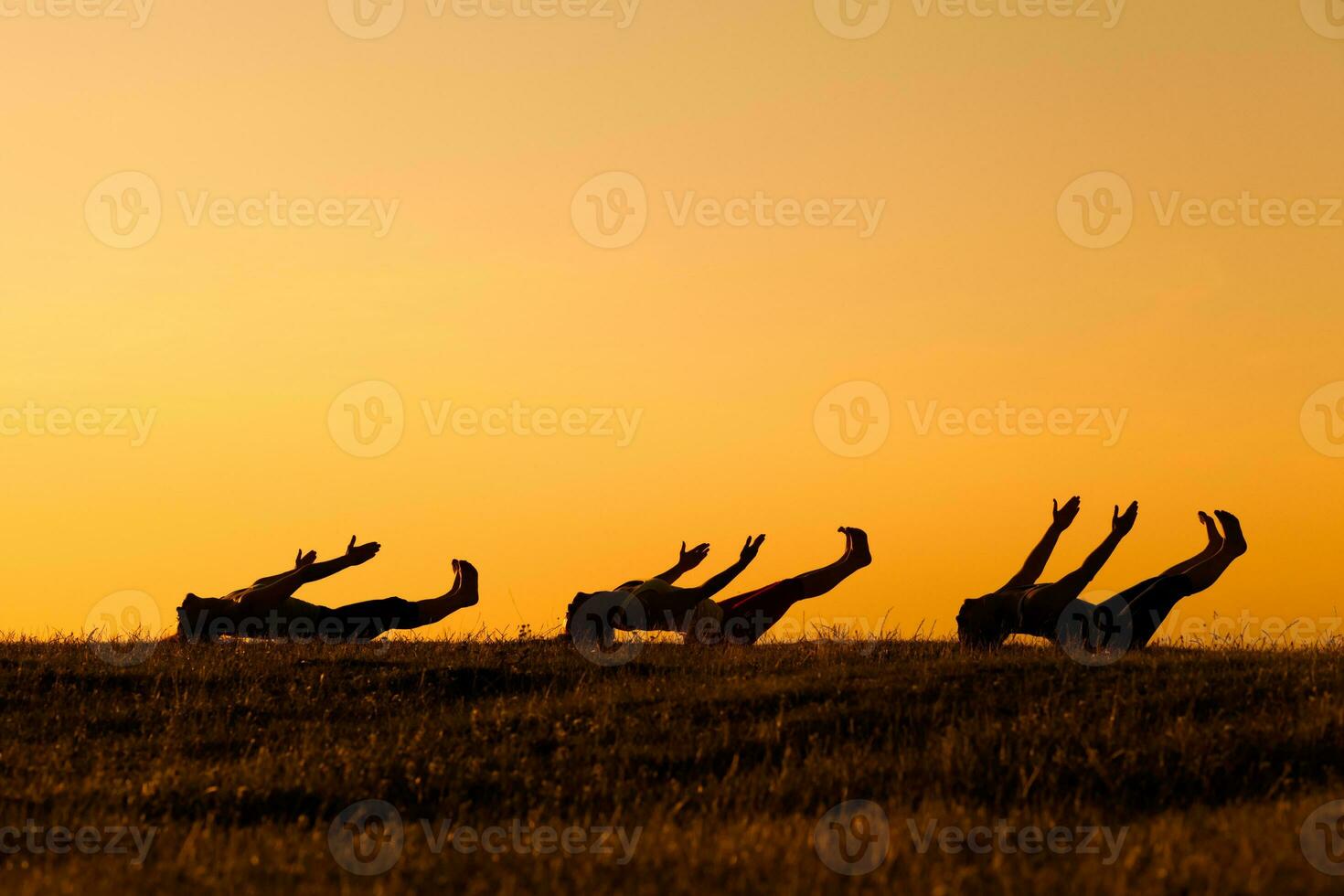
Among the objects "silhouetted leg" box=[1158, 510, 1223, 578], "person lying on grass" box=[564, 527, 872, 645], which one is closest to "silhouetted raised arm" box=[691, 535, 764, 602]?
"person lying on grass" box=[564, 527, 872, 645]

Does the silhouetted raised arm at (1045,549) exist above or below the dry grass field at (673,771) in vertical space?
above

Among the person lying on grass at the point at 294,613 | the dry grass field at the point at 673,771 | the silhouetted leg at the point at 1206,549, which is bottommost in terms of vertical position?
the dry grass field at the point at 673,771

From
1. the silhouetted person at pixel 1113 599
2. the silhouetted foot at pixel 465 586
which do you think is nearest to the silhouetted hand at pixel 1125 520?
the silhouetted person at pixel 1113 599

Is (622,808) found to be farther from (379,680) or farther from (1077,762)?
(379,680)

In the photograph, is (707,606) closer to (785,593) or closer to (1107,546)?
(785,593)

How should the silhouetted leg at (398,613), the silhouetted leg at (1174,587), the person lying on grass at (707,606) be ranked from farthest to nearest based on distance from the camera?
1. the silhouetted leg at (398,613)
2. the person lying on grass at (707,606)
3. the silhouetted leg at (1174,587)

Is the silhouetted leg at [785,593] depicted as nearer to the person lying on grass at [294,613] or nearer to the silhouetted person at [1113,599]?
the silhouetted person at [1113,599]

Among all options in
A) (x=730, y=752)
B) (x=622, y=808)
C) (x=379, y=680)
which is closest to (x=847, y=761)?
(x=730, y=752)

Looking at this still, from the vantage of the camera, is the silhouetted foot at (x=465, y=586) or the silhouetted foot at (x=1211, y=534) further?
the silhouetted foot at (x=465, y=586)

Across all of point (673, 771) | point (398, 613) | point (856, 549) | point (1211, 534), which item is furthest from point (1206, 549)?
point (398, 613)

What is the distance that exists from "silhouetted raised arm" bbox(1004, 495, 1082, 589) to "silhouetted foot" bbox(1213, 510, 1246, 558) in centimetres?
218

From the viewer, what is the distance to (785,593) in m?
25.3

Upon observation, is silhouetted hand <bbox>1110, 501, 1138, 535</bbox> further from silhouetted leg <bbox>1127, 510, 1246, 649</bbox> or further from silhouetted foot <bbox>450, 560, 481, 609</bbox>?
silhouetted foot <bbox>450, 560, 481, 609</bbox>

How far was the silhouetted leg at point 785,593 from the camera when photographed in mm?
25141
